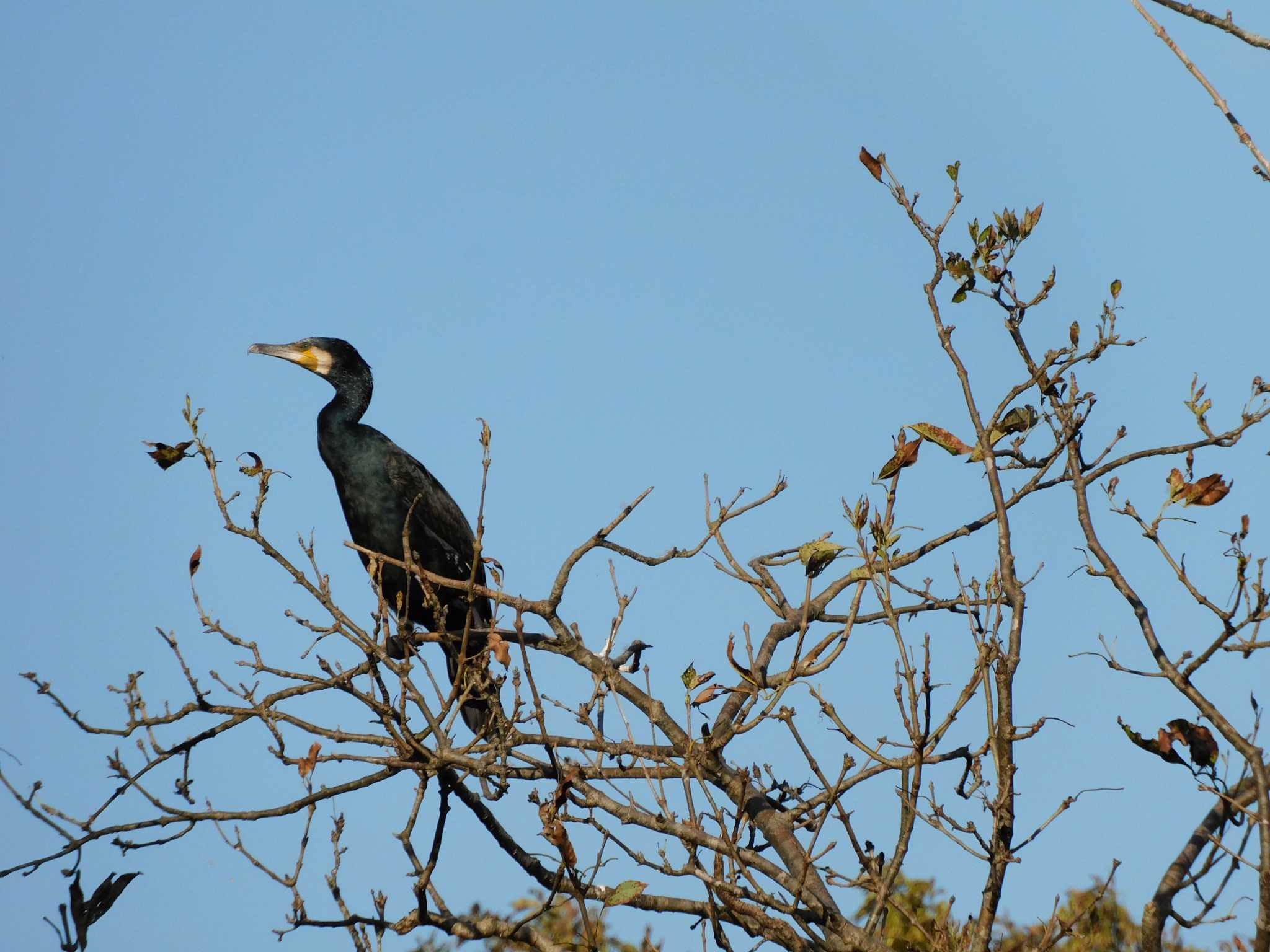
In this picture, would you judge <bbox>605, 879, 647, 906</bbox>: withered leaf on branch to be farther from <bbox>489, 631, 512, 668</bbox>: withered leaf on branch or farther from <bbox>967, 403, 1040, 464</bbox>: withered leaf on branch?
<bbox>967, 403, 1040, 464</bbox>: withered leaf on branch

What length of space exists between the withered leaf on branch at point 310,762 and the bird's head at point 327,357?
354 centimetres

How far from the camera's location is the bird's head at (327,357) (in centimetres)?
657

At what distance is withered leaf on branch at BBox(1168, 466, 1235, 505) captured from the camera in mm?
2986

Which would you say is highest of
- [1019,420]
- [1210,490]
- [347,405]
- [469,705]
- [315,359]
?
[315,359]

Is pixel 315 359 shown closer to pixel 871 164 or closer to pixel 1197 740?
pixel 871 164

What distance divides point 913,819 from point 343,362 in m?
4.57

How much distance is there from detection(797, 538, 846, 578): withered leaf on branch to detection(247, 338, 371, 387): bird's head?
4.04 meters

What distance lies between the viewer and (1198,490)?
3000mm

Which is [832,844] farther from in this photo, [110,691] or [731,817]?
[110,691]

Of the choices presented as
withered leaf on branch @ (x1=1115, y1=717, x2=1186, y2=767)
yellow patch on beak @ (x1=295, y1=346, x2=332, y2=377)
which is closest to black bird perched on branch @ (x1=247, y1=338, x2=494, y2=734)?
yellow patch on beak @ (x1=295, y1=346, x2=332, y2=377)

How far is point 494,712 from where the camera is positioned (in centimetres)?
318

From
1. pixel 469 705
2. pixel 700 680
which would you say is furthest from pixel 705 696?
pixel 469 705

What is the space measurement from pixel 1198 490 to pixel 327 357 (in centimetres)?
464

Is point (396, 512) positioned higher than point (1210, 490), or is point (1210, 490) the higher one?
point (396, 512)
